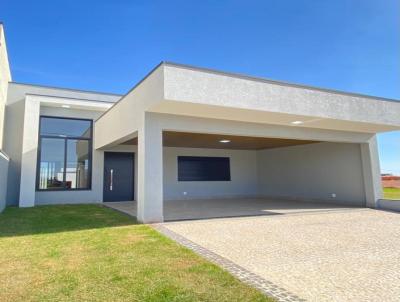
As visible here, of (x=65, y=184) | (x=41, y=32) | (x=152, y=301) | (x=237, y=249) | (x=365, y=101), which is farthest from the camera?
(x=65, y=184)

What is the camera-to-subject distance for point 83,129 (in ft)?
43.8

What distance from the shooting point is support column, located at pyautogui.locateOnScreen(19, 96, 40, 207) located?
11445mm

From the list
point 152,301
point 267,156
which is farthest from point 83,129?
point 152,301

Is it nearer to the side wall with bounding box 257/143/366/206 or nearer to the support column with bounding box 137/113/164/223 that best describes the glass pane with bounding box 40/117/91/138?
the support column with bounding box 137/113/164/223

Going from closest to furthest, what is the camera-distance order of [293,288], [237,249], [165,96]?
[293,288] → [237,249] → [165,96]

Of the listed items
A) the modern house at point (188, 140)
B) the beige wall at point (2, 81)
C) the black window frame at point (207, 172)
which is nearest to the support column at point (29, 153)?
the modern house at point (188, 140)

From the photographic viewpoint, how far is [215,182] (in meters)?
16.2

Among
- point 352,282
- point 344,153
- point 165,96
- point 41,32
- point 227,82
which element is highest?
point 41,32

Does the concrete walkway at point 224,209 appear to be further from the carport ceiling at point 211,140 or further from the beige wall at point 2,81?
the beige wall at point 2,81

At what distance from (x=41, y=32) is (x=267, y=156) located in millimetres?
13377

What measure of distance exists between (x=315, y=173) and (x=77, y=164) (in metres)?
11.8

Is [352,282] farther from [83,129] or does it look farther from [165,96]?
[83,129]

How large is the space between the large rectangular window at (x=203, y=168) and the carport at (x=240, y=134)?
6 centimetres

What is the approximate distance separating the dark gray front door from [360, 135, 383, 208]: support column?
11028 millimetres
